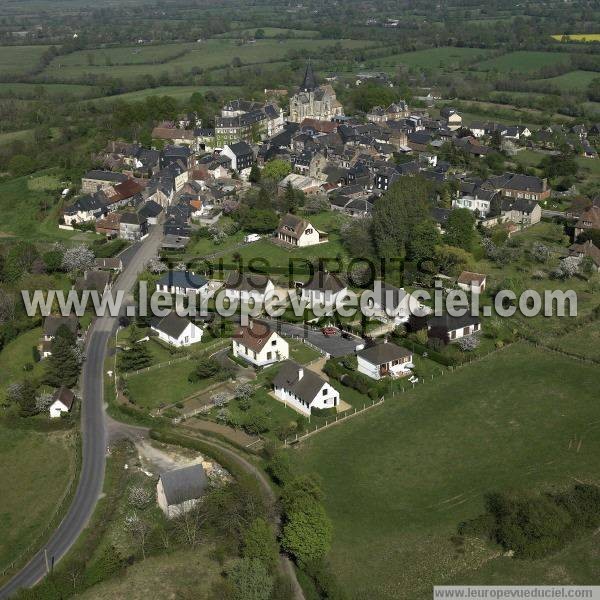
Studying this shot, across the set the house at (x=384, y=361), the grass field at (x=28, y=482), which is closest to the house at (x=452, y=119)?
the house at (x=384, y=361)

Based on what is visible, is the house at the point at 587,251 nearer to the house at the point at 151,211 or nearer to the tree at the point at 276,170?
the tree at the point at 276,170

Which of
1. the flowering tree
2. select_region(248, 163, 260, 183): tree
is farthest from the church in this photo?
the flowering tree

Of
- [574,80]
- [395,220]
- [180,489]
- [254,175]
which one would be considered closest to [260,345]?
[180,489]

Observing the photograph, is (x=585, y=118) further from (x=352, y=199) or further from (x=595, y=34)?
(x=595, y=34)

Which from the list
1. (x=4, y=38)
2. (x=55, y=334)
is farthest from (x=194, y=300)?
(x=4, y=38)

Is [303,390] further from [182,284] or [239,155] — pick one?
[239,155]

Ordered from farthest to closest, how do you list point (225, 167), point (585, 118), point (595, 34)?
point (595, 34) < point (585, 118) < point (225, 167)
